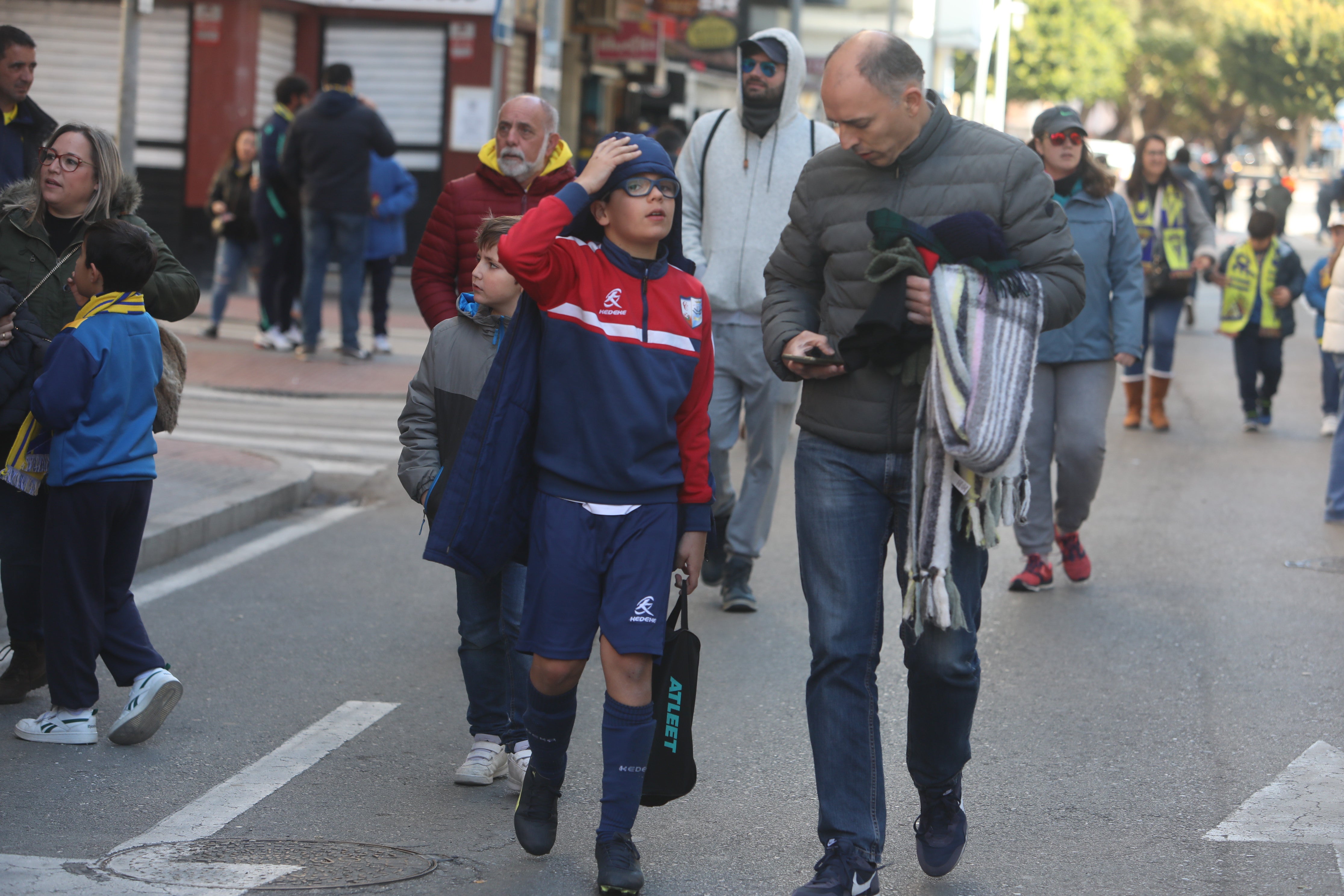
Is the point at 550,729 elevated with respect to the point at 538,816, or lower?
elevated

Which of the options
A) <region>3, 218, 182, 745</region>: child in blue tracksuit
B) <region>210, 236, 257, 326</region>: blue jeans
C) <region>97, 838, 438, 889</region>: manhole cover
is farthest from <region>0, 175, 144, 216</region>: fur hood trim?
<region>210, 236, 257, 326</region>: blue jeans

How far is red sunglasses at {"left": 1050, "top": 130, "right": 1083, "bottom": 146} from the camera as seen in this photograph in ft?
24.4

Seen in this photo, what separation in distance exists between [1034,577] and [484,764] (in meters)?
3.58

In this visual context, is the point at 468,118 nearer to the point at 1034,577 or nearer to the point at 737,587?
the point at 1034,577

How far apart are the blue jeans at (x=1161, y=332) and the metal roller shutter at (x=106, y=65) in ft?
37.8

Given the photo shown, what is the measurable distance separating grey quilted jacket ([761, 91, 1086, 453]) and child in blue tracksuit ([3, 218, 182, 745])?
2058 mm

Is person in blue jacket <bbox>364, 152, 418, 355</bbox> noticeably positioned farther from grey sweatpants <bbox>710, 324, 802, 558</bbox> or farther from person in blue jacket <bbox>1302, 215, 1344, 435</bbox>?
grey sweatpants <bbox>710, 324, 802, 558</bbox>

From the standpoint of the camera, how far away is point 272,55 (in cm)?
2041

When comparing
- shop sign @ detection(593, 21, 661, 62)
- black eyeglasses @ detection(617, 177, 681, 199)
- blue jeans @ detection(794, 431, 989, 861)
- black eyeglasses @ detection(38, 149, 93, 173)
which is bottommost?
blue jeans @ detection(794, 431, 989, 861)

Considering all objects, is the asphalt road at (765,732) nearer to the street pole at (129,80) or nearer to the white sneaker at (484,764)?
the white sneaker at (484,764)

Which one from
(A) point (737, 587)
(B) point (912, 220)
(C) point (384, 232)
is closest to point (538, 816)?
(B) point (912, 220)

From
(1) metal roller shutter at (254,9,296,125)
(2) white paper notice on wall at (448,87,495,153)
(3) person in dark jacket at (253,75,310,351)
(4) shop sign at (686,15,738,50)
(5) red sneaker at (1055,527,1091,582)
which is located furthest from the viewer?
(4) shop sign at (686,15,738,50)

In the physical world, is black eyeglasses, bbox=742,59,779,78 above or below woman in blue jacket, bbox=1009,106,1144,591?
above

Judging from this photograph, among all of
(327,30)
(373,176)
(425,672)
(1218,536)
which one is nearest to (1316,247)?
(327,30)
